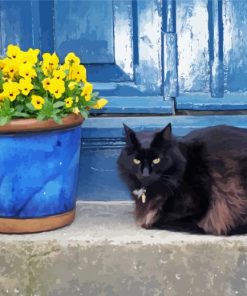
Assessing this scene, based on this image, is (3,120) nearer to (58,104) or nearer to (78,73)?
(58,104)

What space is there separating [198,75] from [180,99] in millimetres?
145

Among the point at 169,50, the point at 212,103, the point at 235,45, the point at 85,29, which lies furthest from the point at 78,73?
the point at 235,45

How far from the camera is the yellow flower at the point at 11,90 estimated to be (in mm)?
3934

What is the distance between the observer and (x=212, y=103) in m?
4.54

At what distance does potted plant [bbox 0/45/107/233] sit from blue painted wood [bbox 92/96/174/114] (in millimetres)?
370

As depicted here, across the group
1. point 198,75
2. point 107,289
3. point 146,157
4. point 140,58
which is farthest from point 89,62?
point 107,289

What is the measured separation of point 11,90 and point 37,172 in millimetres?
373

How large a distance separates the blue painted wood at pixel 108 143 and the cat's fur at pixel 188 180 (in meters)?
0.43

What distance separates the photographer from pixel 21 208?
13.4 feet

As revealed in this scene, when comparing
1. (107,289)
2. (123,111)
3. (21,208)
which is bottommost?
(107,289)

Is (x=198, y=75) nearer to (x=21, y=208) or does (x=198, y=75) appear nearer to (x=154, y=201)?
(x=154, y=201)

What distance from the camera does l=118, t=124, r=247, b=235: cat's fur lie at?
3973 mm

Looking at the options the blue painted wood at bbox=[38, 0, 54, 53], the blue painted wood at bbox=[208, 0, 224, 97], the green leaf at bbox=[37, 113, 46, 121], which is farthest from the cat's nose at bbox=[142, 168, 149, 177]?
the blue painted wood at bbox=[38, 0, 54, 53]

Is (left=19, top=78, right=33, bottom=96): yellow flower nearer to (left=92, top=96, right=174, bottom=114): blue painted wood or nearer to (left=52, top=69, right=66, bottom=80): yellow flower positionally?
(left=52, top=69, right=66, bottom=80): yellow flower
